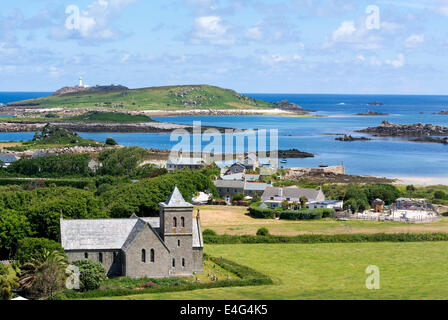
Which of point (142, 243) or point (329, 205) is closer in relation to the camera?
point (142, 243)

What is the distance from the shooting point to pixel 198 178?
247 ft

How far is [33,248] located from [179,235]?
8.41 m

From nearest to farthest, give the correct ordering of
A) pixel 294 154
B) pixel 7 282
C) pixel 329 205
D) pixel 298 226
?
1. pixel 7 282
2. pixel 298 226
3. pixel 329 205
4. pixel 294 154

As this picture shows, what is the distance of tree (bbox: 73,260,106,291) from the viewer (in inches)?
1319

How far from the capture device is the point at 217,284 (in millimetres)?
34844

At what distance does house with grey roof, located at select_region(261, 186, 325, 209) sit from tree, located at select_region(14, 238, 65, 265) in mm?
37299

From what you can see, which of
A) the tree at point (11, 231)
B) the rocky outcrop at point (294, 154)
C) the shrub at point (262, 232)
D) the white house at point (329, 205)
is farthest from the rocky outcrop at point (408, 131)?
the tree at point (11, 231)

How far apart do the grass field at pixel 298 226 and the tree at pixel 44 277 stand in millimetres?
23274

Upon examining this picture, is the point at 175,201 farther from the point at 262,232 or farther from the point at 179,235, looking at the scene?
the point at 262,232

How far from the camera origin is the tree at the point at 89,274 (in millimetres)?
33500

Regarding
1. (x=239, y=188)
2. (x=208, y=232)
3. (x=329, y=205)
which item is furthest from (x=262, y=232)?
(x=239, y=188)

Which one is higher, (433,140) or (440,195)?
(433,140)
